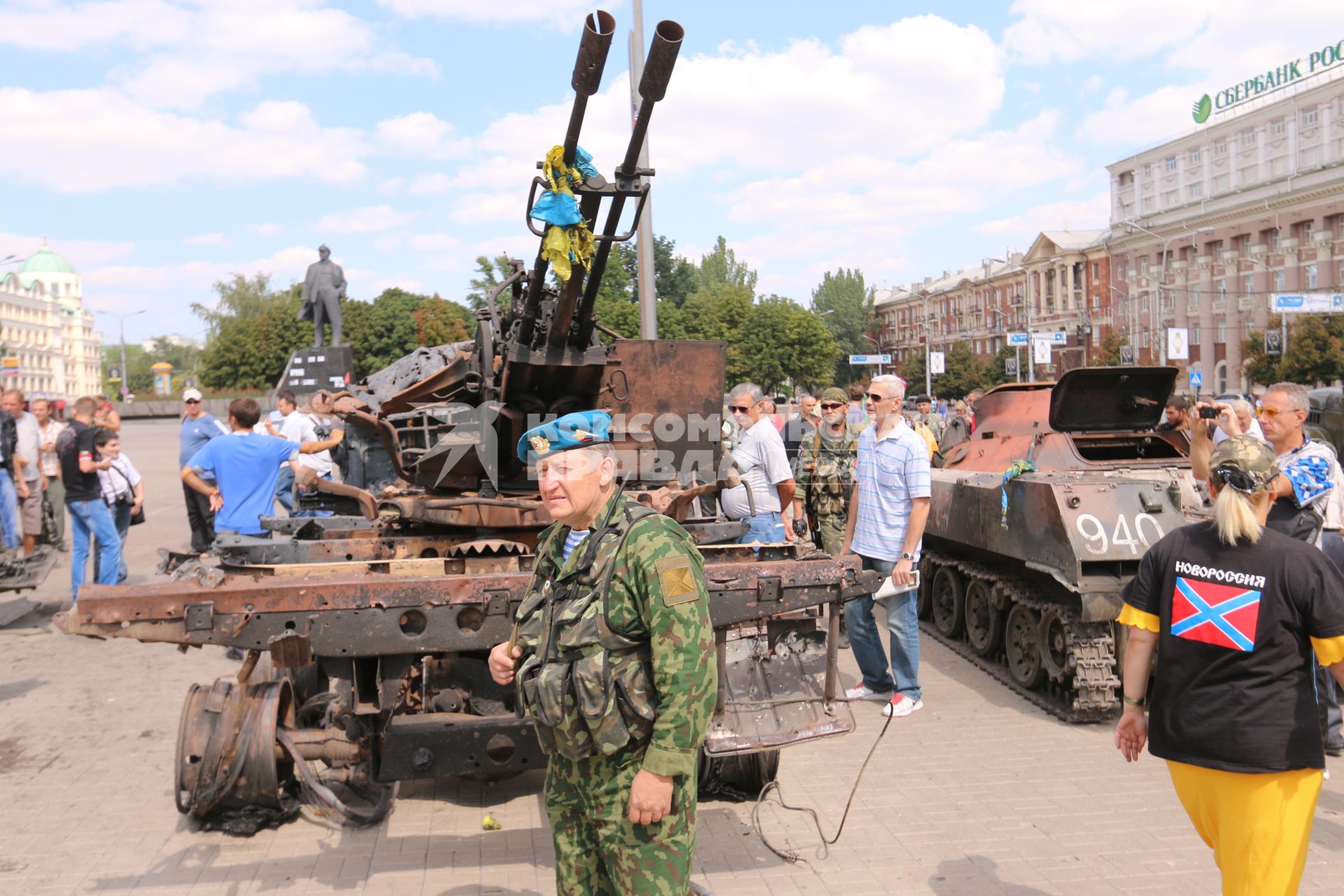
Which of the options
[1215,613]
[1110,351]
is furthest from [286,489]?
[1110,351]

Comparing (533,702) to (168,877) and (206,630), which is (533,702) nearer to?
(206,630)

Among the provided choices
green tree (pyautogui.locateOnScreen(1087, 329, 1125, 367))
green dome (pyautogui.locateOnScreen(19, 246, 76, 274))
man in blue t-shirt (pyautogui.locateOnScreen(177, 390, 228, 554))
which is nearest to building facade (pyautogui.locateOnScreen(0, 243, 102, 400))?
green dome (pyautogui.locateOnScreen(19, 246, 76, 274))

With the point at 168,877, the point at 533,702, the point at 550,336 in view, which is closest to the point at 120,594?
the point at 168,877

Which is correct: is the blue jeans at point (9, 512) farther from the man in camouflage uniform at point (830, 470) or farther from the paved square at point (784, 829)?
the man in camouflage uniform at point (830, 470)

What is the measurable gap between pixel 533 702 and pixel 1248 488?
6.80 feet

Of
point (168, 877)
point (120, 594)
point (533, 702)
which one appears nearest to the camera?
point (533, 702)

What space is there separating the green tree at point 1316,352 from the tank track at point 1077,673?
3668 centimetres

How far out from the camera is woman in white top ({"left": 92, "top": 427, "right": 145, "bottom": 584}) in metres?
9.84

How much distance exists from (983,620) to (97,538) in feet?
23.8

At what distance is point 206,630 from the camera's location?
425 centimetres

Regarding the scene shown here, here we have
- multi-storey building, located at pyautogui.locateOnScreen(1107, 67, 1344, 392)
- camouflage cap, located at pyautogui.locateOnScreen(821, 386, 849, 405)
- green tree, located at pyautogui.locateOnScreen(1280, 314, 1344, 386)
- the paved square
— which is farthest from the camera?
multi-storey building, located at pyautogui.locateOnScreen(1107, 67, 1344, 392)

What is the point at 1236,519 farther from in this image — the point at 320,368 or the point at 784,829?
the point at 320,368

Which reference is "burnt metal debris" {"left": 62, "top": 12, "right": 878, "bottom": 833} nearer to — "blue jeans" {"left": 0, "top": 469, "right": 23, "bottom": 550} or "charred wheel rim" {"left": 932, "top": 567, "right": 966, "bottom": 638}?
"charred wheel rim" {"left": 932, "top": 567, "right": 966, "bottom": 638}

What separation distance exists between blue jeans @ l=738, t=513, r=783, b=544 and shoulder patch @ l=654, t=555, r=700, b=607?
5.38m
